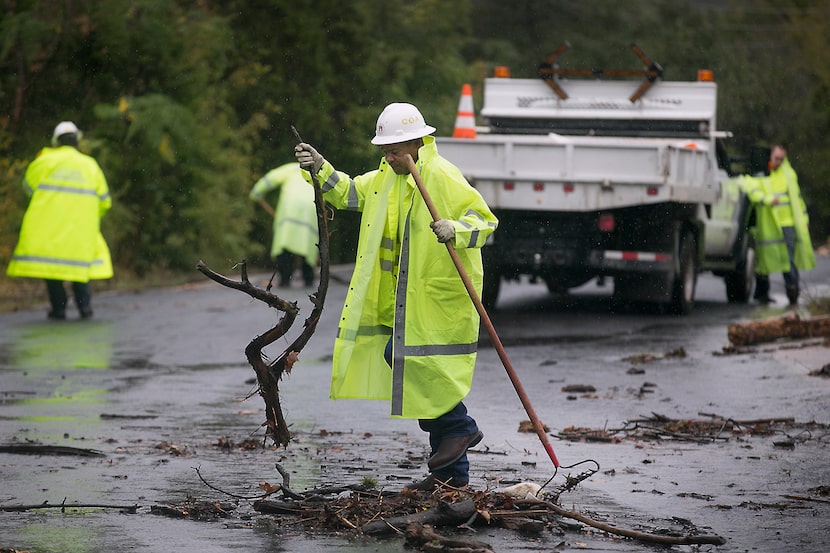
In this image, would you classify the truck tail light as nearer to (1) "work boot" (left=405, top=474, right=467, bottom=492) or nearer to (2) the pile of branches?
(1) "work boot" (left=405, top=474, right=467, bottom=492)

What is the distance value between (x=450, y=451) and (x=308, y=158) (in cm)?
138

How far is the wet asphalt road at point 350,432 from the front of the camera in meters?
6.17

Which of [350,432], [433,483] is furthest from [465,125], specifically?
[433,483]

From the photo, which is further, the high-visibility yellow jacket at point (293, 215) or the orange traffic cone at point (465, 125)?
the high-visibility yellow jacket at point (293, 215)

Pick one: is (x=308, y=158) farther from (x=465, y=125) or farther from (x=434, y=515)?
(x=465, y=125)

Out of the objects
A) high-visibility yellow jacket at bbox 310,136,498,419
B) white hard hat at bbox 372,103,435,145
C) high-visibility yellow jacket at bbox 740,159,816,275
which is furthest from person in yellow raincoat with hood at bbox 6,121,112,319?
white hard hat at bbox 372,103,435,145

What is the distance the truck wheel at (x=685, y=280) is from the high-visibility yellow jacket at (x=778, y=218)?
1.44 metres

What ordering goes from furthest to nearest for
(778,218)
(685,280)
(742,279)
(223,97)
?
(223,97), (742,279), (778,218), (685,280)

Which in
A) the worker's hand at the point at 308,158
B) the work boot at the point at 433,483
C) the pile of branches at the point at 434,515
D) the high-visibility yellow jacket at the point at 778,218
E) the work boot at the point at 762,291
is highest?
the worker's hand at the point at 308,158

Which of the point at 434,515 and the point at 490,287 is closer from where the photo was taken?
the point at 434,515

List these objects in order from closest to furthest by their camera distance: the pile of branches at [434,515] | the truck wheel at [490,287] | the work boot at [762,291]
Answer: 1. the pile of branches at [434,515]
2. the truck wheel at [490,287]
3. the work boot at [762,291]

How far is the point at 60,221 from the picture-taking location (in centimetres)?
1555

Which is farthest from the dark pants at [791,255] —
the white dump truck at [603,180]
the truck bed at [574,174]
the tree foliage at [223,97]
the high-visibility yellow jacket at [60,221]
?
the high-visibility yellow jacket at [60,221]

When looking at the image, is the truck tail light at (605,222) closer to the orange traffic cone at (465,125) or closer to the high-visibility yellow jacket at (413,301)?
the orange traffic cone at (465,125)
